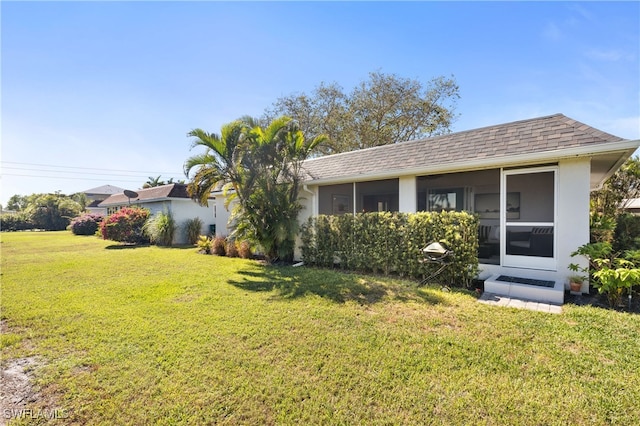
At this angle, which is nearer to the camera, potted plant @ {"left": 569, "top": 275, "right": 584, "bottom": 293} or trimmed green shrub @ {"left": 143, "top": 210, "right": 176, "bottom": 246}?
potted plant @ {"left": 569, "top": 275, "right": 584, "bottom": 293}

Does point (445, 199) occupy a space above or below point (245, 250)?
above

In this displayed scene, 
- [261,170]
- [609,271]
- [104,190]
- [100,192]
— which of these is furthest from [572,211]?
[104,190]

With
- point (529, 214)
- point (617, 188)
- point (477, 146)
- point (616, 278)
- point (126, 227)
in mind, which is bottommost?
point (616, 278)

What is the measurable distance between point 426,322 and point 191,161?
8.83 metres

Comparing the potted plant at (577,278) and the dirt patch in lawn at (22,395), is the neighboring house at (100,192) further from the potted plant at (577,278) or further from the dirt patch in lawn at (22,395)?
the potted plant at (577,278)

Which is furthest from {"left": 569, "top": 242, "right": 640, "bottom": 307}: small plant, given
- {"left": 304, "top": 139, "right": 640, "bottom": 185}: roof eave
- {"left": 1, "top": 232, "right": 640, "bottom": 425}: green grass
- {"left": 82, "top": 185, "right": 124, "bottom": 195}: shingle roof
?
{"left": 82, "top": 185, "right": 124, "bottom": 195}: shingle roof

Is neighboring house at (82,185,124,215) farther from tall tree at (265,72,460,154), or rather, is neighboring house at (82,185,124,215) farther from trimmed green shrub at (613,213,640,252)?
trimmed green shrub at (613,213,640,252)

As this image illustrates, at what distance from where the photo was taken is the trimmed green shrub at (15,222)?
109ft

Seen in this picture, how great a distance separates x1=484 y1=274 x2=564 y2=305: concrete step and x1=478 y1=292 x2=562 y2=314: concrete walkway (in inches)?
6.1

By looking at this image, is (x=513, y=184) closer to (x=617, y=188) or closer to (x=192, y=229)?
(x=617, y=188)

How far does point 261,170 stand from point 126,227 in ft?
40.2

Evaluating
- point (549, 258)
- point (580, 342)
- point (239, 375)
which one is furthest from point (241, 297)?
point (549, 258)

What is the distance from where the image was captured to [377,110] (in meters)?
21.9

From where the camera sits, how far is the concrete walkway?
5.11 m
